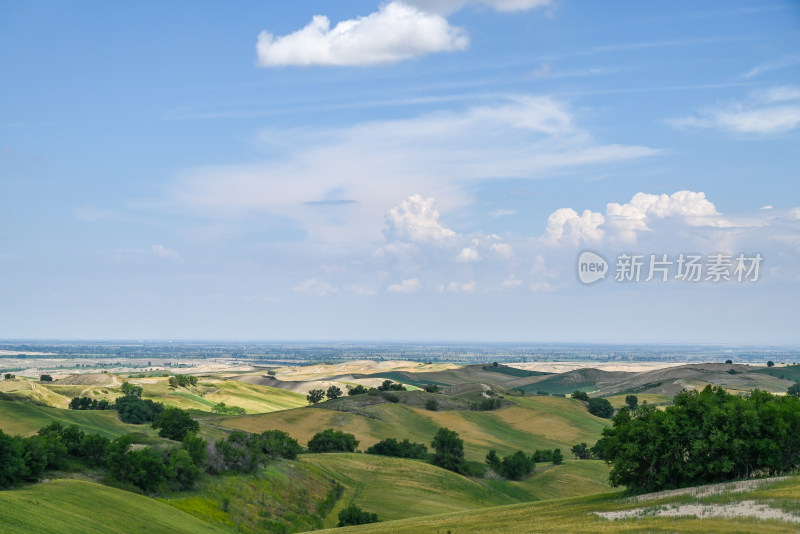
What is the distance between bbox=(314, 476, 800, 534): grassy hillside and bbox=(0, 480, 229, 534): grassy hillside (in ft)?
43.0

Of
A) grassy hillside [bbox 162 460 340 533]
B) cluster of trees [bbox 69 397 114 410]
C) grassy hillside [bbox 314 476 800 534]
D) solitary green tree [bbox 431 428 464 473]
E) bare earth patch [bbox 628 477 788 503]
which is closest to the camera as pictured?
grassy hillside [bbox 314 476 800 534]

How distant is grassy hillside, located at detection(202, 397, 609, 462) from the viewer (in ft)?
460

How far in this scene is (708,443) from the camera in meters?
55.5

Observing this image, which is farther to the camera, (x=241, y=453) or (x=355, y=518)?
(x=241, y=453)

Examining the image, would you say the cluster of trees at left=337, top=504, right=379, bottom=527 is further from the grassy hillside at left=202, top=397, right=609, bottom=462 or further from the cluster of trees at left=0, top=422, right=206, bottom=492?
the grassy hillside at left=202, top=397, right=609, bottom=462

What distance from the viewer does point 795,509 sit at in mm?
38219

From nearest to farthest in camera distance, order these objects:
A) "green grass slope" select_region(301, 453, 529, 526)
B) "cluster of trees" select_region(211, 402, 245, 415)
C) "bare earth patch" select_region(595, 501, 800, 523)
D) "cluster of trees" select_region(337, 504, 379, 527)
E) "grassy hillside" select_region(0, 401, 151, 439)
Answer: "bare earth patch" select_region(595, 501, 800, 523), "cluster of trees" select_region(337, 504, 379, 527), "green grass slope" select_region(301, 453, 529, 526), "grassy hillside" select_region(0, 401, 151, 439), "cluster of trees" select_region(211, 402, 245, 415)

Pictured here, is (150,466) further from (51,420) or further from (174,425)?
(51,420)

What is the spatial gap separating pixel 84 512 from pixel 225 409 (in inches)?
5248

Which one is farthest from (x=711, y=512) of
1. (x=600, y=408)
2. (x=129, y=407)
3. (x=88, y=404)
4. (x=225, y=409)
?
(x=225, y=409)

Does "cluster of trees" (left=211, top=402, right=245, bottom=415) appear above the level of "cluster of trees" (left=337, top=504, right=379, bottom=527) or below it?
below

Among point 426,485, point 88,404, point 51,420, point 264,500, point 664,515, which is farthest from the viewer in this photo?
point 88,404

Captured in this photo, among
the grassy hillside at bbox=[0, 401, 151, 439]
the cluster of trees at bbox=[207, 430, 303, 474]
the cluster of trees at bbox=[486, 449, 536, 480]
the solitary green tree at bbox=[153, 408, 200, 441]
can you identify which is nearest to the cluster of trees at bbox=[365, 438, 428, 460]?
the cluster of trees at bbox=[486, 449, 536, 480]

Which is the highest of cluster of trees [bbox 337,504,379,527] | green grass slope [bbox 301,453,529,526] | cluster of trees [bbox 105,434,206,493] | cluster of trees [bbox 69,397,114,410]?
cluster of trees [bbox 105,434,206,493]
